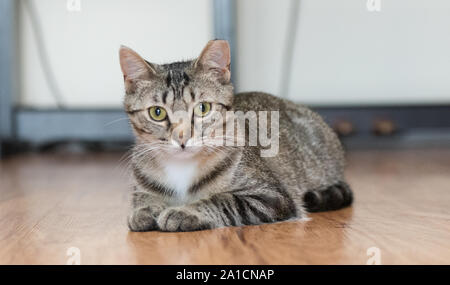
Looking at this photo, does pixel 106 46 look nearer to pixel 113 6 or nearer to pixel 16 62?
pixel 113 6

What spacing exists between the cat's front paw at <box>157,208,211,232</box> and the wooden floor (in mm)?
26

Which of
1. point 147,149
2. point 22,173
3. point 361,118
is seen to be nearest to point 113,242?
point 147,149

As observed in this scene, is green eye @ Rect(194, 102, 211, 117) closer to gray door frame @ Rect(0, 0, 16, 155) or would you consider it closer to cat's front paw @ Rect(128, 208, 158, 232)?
cat's front paw @ Rect(128, 208, 158, 232)

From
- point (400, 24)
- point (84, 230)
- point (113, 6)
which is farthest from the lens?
point (113, 6)

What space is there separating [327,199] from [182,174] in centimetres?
53

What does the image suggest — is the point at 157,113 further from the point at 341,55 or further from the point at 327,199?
the point at 341,55

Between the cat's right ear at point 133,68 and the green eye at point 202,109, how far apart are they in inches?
6.6

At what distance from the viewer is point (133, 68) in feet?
5.53

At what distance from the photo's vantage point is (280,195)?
1.71 meters

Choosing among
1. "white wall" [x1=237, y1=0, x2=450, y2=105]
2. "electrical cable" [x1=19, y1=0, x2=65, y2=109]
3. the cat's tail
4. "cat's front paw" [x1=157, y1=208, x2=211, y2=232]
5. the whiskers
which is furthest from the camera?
"electrical cable" [x1=19, y1=0, x2=65, y2=109]

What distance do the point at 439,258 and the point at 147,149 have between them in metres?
0.82

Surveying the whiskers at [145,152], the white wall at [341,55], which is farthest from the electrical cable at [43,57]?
the whiskers at [145,152]

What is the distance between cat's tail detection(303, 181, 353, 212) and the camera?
6.25 ft

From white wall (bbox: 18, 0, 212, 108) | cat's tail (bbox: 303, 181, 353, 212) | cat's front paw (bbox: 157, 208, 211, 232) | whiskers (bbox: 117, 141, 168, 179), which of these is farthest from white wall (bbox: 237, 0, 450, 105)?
cat's front paw (bbox: 157, 208, 211, 232)
